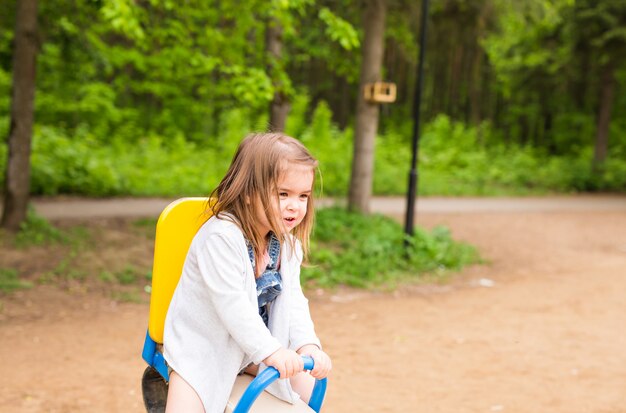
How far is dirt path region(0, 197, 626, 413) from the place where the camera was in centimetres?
436

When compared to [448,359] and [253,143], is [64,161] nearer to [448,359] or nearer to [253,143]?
[448,359]

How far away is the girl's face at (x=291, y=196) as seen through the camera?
2275mm

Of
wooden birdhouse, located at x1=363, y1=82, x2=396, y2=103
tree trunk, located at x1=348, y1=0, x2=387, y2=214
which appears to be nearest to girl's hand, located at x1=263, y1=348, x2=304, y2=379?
wooden birdhouse, located at x1=363, y1=82, x2=396, y2=103

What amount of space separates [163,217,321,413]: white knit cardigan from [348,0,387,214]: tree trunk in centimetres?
816

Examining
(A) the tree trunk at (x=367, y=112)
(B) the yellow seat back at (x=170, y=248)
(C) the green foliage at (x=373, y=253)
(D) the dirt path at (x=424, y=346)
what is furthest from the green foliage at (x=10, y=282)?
(A) the tree trunk at (x=367, y=112)

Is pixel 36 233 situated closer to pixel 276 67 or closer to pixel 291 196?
pixel 276 67

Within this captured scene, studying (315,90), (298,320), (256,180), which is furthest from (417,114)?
(315,90)

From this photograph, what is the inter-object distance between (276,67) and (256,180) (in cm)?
599

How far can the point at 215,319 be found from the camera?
2264 millimetres

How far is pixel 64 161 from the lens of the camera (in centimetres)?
1225

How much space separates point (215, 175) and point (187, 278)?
12.4m

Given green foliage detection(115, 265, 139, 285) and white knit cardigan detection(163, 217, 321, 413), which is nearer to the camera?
white knit cardigan detection(163, 217, 321, 413)

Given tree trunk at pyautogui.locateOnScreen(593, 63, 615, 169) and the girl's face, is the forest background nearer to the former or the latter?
tree trunk at pyautogui.locateOnScreen(593, 63, 615, 169)

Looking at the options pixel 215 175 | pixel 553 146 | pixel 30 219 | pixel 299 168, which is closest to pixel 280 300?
pixel 299 168
